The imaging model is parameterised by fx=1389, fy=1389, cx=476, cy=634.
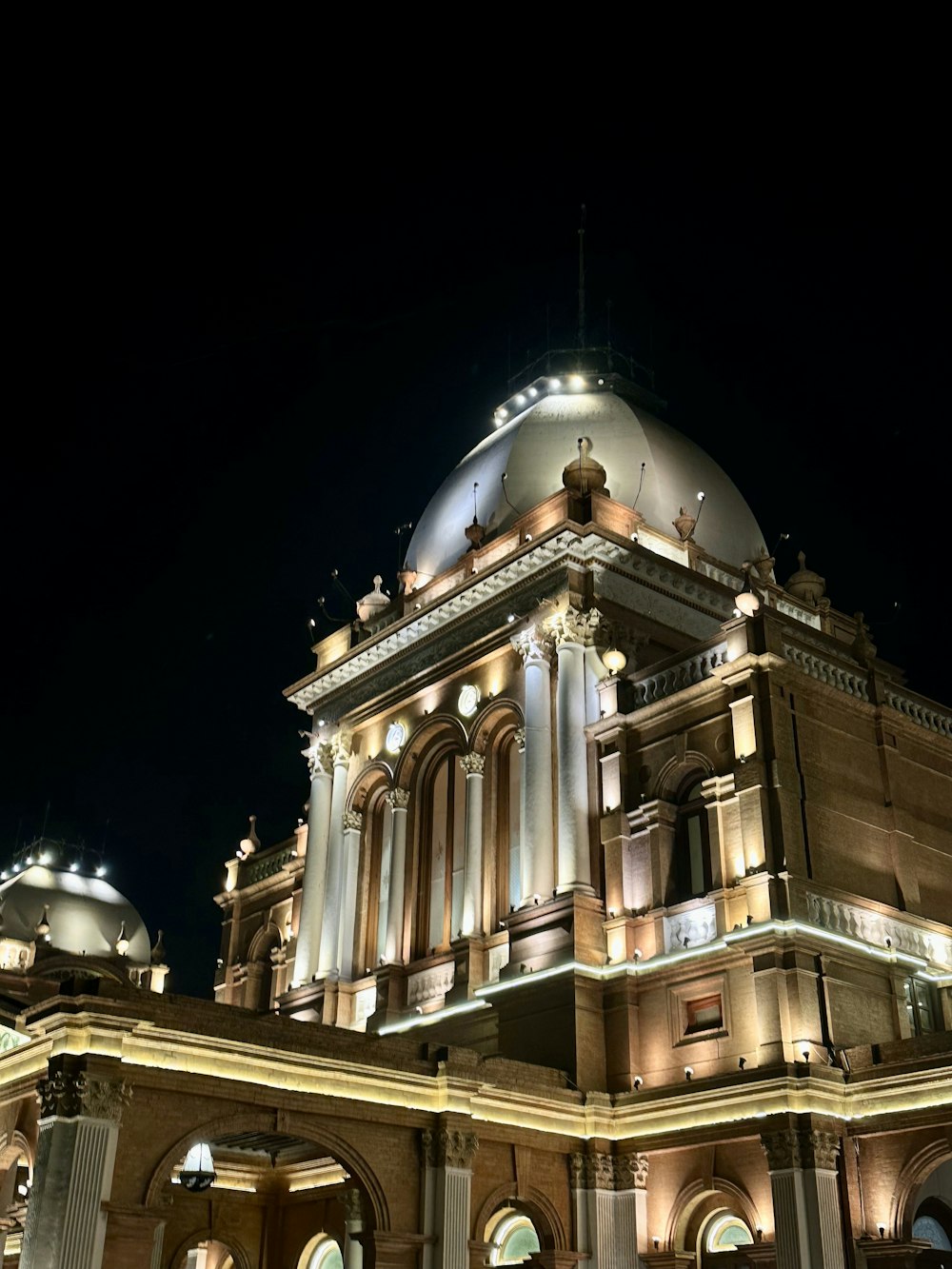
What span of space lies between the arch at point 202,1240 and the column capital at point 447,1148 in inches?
293

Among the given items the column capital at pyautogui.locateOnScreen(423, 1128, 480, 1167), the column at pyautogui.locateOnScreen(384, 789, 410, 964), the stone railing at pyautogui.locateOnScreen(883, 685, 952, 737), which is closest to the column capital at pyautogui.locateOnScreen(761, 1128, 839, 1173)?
the column capital at pyautogui.locateOnScreen(423, 1128, 480, 1167)

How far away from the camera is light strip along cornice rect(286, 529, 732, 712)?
42438 mm

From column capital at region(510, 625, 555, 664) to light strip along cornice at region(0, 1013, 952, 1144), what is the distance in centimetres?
1315

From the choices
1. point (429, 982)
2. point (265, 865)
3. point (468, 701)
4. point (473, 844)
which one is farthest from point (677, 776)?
point (265, 865)

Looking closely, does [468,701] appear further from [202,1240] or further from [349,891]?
[202,1240]

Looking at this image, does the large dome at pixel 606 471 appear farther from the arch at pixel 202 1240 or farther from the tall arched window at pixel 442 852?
the arch at pixel 202 1240

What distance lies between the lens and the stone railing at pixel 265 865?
177 feet

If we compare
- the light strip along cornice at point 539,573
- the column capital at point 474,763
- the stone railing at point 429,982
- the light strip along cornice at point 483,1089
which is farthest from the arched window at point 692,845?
the light strip along cornice at point 539,573

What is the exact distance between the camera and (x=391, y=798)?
4553 cm

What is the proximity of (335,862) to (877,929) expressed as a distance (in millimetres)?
18875

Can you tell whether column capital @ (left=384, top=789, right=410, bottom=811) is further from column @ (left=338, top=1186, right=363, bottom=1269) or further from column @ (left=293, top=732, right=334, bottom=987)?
column @ (left=338, top=1186, right=363, bottom=1269)

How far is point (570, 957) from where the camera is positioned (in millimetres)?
36406

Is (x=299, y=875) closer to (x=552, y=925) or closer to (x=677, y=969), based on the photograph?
(x=552, y=925)

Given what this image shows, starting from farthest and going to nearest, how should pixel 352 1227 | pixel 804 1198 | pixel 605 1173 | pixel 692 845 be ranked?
pixel 692 845, pixel 605 1173, pixel 352 1227, pixel 804 1198
